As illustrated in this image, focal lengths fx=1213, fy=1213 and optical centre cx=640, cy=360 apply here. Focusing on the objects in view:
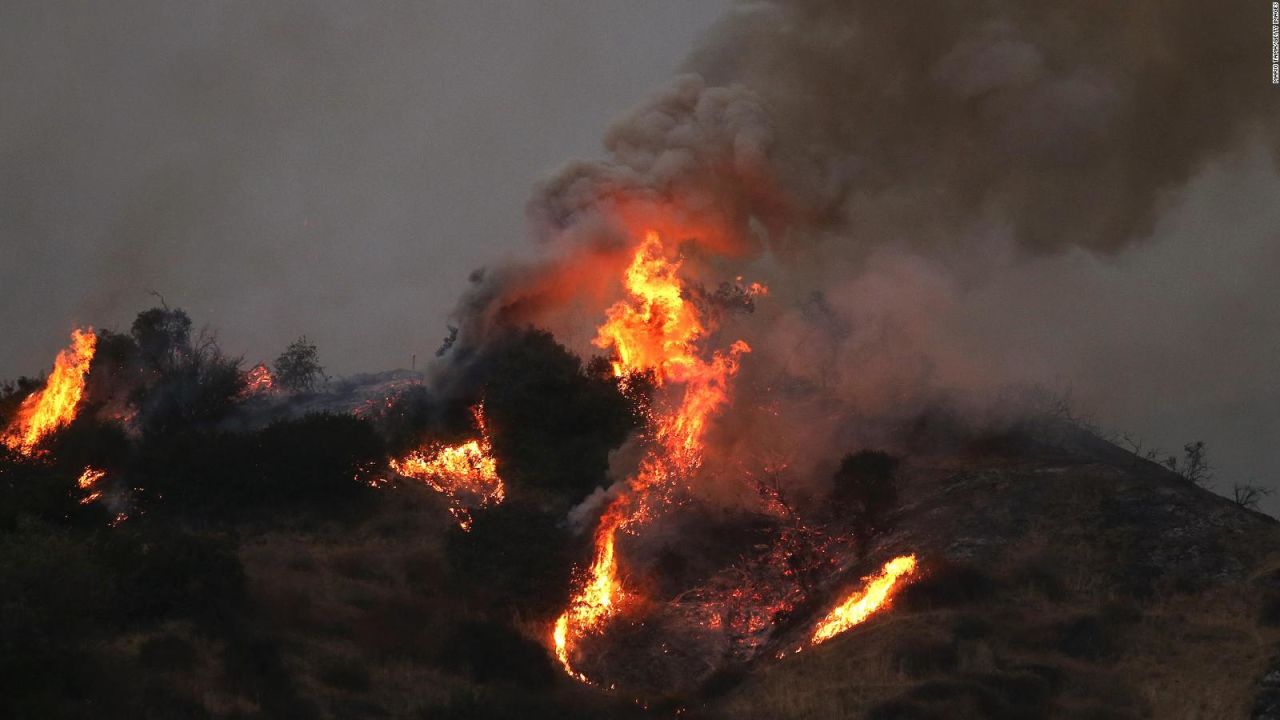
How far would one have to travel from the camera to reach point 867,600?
1644 inches

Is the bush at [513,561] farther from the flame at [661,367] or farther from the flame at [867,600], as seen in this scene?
the flame at [867,600]

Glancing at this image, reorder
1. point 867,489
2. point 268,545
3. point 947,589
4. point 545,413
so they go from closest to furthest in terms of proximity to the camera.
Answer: point 947,589
point 867,489
point 268,545
point 545,413

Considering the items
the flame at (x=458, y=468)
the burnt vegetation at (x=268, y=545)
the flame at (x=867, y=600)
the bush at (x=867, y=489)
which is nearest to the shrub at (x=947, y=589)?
the flame at (x=867, y=600)

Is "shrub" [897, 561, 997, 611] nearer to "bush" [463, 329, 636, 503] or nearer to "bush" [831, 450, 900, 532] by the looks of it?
"bush" [831, 450, 900, 532]

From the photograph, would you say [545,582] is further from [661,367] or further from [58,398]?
[58,398]

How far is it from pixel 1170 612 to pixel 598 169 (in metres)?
30.2

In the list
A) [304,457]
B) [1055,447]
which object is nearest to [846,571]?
[1055,447]

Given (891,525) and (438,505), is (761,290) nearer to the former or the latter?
(891,525)

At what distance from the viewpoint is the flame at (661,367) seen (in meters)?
50.0

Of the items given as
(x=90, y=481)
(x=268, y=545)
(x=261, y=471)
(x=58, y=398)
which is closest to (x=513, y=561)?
(x=268, y=545)

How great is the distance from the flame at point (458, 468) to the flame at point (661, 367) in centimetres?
985

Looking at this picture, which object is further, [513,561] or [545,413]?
[545,413]

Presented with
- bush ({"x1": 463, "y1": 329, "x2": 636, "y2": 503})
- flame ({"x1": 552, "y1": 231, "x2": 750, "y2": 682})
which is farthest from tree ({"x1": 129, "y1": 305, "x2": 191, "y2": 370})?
flame ({"x1": 552, "y1": 231, "x2": 750, "y2": 682})

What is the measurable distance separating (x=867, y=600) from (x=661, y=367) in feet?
Answer: 52.9
